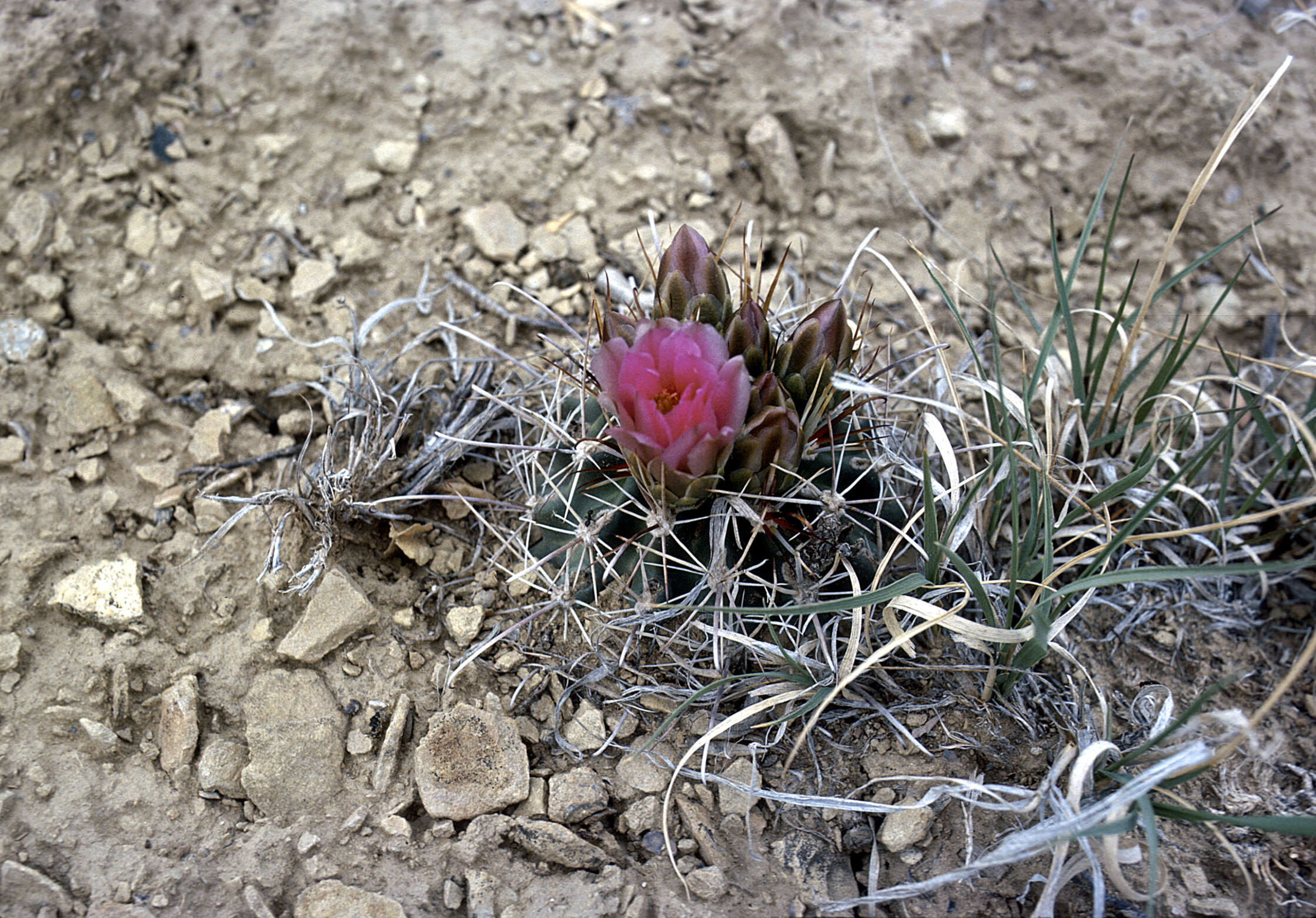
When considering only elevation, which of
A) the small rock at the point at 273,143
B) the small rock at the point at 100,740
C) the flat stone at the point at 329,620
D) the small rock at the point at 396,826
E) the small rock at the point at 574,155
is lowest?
the small rock at the point at 396,826

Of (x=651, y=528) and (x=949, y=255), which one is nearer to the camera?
(x=651, y=528)

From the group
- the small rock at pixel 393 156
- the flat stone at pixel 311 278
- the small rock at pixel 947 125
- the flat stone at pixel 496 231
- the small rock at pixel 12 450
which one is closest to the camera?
the small rock at pixel 12 450

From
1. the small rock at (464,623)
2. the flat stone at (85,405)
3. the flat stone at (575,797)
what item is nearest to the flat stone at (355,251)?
the flat stone at (85,405)

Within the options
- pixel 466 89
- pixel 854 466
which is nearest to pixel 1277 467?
pixel 854 466

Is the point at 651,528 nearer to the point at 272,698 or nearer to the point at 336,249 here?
the point at 272,698

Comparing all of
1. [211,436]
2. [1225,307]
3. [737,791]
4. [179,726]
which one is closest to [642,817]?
[737,791]

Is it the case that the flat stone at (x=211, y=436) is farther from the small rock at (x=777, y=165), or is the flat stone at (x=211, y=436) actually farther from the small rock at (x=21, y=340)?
the small rock at (x=777, y=165)

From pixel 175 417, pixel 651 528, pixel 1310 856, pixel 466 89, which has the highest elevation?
pixel 466 89
